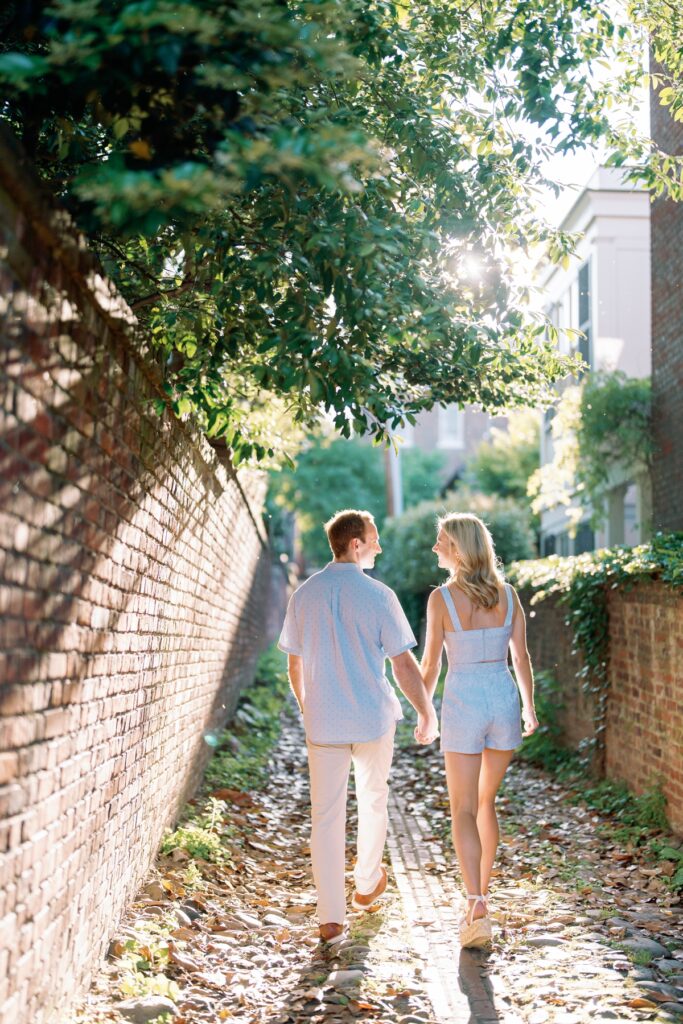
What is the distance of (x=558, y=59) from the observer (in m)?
5.80

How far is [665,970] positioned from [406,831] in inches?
152

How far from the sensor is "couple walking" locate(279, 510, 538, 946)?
19.0 feet

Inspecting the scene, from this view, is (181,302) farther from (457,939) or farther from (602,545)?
(602,545)

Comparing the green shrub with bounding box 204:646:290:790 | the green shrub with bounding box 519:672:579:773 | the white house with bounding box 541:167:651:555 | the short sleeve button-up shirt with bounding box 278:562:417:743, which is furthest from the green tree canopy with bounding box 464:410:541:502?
the short sleeve button-up shirt with bounding box 278:562:417:743

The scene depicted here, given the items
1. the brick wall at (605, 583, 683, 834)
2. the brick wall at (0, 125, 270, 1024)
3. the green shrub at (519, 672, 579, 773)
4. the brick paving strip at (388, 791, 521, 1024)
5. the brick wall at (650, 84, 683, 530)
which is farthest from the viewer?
the brick wall at (650, 84, 683, 530)

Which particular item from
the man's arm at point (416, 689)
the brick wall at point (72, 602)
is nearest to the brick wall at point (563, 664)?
the man's arm at point (416, 689)

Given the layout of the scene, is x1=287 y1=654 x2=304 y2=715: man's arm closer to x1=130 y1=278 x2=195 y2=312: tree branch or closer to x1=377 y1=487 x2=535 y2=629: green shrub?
x1=130 y1=278 x2=195 y2=312: tree branch

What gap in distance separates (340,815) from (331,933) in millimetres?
573

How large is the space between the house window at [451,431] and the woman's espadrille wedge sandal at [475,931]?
154 feet

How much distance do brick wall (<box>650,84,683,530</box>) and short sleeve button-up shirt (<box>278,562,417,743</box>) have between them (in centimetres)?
823

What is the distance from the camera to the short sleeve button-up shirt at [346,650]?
19.0ft

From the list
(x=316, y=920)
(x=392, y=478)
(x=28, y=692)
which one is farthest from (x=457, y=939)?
(x=392, y=478)

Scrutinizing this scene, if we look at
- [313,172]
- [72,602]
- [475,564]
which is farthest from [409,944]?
[313,172]

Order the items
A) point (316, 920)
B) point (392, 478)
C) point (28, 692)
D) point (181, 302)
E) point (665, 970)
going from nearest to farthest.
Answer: point (28, 692) < point (665, 970) < point (181, 302) < point (316, 920) < point (392, 478)
